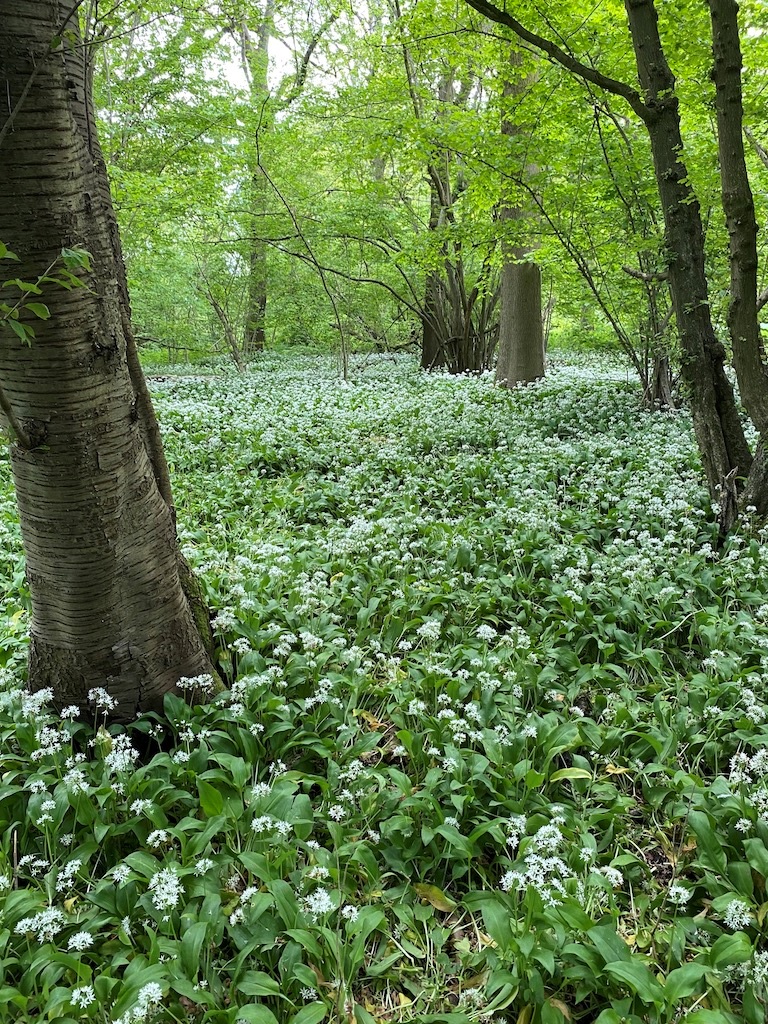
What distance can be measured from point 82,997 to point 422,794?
4.25 ft

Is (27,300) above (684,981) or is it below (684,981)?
above

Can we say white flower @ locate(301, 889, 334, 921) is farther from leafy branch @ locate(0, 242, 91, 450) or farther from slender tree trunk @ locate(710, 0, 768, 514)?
slender tree trunk @ locate(710, 0, 768, 514)

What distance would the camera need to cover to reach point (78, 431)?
2.52m

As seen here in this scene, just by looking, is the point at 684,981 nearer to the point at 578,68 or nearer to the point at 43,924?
the point at 43,924

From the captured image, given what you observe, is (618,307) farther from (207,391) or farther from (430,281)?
(207,391)

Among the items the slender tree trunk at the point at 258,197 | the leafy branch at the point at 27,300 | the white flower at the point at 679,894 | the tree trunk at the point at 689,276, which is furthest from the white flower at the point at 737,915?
the slender tree trunk at the point at 258,197

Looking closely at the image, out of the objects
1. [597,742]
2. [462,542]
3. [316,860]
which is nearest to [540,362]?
[462,542]

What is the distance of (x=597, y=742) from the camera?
9.54 feet

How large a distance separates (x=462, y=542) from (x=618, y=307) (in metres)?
6.42

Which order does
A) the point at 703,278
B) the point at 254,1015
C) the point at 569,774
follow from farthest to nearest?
1. the point at 703,278
2. the point at 569,774
3. the point at 254,1015

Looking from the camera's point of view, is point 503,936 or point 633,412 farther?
point 633,412

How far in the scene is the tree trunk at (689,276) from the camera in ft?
17.0

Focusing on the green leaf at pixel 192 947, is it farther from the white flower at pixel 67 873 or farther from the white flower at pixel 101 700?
the white flower at pixel 101 700

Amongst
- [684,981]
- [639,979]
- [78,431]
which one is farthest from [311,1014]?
[78,431]
